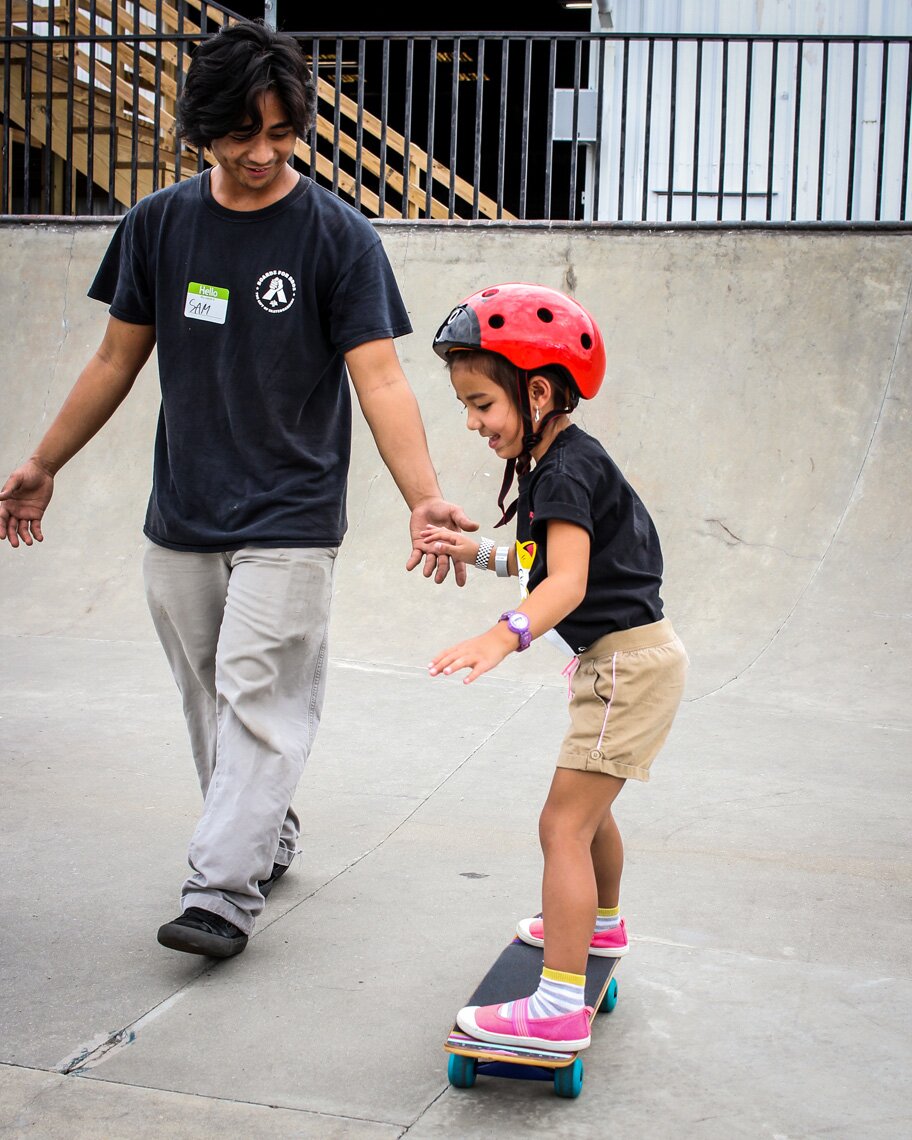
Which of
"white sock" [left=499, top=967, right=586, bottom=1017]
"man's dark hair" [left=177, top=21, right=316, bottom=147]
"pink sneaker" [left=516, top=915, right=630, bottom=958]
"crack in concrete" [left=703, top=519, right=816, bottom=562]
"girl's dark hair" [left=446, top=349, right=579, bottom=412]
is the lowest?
"pink sneaker" [left=516, top=915, right=630, bottom=958]

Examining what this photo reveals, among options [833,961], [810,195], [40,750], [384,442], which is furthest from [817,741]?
[810,195]

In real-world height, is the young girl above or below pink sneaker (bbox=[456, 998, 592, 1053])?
above

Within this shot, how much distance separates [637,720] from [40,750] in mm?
2793

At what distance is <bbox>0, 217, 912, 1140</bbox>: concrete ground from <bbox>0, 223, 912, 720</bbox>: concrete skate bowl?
0.02 meters

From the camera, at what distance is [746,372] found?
7.32 m

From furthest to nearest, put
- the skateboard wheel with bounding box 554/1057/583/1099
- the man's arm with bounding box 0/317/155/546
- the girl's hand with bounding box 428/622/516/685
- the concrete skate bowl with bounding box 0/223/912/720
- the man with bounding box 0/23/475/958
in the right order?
the concrete skate bowl with bounding box 0/223/912/720 → the man's arm with bounding box 0/317/155/546 → the man with bounding box 0/23/475/958 → the skateboard wheel with bounding box 554/1057/583/1099 → the girl's hand with bounding box 428/622/516/685

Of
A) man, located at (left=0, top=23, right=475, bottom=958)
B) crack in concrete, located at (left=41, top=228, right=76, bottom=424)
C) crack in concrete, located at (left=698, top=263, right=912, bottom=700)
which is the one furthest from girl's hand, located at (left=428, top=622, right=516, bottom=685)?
crack in concrete, located at (left=41, top=228, right=76, bottom=424)

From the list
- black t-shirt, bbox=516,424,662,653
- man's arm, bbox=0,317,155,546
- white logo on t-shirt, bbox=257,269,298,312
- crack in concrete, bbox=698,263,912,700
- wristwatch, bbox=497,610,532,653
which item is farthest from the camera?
crack in concrete, bbox=698,263,912,700

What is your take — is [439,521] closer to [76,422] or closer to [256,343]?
[256,343]

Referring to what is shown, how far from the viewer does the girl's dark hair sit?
2.35 meters

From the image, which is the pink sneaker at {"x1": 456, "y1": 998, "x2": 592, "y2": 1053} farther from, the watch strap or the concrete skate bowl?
the concrete skate bowl

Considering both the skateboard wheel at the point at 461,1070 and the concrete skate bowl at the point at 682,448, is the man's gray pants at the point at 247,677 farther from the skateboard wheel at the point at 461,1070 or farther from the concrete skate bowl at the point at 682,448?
the concrete skate bowl at the point at 682,448

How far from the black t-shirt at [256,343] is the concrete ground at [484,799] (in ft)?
3.31

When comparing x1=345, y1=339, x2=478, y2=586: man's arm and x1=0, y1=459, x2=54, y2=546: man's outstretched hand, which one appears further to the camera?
x1=0, y1=459, x2=54, y2=546: man's outstretched hand
